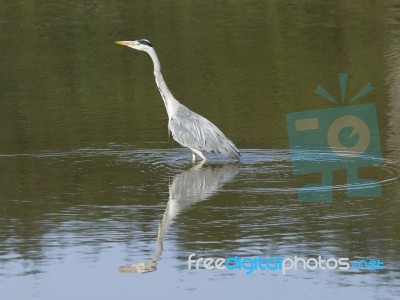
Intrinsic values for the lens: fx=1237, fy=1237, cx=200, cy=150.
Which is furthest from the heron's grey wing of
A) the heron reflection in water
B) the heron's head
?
the heron's head

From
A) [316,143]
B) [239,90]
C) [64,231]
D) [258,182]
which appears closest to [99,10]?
[239,90]

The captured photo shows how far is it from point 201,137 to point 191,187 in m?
1.34

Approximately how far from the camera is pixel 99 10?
2928cm

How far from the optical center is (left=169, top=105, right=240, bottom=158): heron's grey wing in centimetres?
1427

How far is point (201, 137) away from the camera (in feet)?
47.2

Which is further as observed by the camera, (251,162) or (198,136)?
(198,136)

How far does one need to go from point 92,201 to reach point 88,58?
10681 mm

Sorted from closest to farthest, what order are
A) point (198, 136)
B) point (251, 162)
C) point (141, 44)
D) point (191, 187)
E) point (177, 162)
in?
point (191, 187)
point (251, 162)
point (198, 136)
point (177, 162)
point (141, 44)

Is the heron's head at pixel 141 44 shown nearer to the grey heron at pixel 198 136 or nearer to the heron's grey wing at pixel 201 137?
the grey heron at pixel 198 136

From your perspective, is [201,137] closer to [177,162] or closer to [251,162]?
[177,162]

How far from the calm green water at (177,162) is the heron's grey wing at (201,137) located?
0.22 meters

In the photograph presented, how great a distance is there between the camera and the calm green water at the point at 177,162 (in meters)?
9.86

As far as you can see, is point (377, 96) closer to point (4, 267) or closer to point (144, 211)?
point (144, 211)

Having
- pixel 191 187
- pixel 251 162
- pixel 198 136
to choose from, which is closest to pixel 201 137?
pixel 198 136
